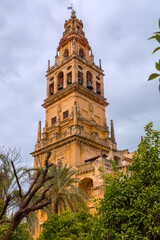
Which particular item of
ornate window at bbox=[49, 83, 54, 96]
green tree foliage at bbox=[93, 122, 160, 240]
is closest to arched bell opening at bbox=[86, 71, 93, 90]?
ornate window at bbox=[49, 83, 54, 96]

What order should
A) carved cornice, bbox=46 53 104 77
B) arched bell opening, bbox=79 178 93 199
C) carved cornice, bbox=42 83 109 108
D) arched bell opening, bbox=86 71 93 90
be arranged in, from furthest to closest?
carved cornice, bbox=46 53 104 77
arched bell opening, bbox=86 71 93 90
carved cornice, bbox=42 83 109 108
arched bell opening, bbox=79 178 93 199

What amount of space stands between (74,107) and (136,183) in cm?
2356

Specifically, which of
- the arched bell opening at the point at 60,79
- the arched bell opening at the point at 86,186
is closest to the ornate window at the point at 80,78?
the arched bell opening at the point at 60,79

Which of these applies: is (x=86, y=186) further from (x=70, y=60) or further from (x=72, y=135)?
(x=70, y=60)

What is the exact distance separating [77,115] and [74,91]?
3954 millimetres

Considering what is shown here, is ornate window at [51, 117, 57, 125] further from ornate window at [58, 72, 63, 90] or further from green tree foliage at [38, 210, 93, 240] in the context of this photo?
green tree foliage at [38, 210, 93, 240]

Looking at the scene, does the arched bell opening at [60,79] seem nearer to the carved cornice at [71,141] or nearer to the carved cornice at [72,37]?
the carved cornice at [72,37]

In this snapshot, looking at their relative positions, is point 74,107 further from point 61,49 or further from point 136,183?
point 136,183

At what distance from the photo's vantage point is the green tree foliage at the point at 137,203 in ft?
38.8

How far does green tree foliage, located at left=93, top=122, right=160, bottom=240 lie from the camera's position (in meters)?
11.8

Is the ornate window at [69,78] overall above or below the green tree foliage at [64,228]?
above

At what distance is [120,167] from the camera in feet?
86.6

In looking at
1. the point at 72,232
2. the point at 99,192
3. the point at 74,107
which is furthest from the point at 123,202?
the point at 74,107

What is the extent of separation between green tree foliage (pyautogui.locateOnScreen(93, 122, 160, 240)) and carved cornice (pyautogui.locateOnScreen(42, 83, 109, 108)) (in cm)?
2422
